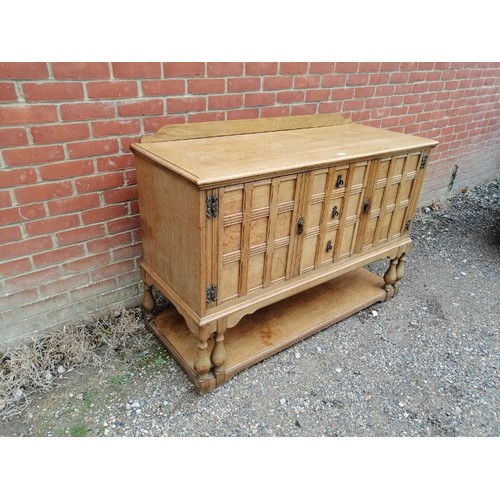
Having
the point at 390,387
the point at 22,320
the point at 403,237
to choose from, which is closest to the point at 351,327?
the point at 390,387

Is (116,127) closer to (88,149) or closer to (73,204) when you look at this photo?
(88,149)

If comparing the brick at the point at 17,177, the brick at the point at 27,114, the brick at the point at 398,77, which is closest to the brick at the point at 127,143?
the brick at the point at 27,114

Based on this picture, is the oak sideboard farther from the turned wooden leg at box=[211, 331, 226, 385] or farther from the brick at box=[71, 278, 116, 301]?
the brick at box=[71, 278, 116, 301]

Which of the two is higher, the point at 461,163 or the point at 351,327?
the point at 461,163

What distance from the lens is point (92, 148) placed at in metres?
2.17

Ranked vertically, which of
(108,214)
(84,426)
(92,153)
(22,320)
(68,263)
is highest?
(92,153)

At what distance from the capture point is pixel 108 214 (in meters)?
2.38

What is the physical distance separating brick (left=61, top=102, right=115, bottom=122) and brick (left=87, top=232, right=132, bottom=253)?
696 mm

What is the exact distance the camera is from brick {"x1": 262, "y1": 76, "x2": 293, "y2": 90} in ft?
8.70

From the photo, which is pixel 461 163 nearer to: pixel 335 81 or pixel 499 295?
pixel 499 295

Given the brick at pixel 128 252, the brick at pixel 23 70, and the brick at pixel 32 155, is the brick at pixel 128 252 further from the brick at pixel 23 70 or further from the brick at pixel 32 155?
the brick at pixel 23 70

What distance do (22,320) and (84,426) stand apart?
2.40ft

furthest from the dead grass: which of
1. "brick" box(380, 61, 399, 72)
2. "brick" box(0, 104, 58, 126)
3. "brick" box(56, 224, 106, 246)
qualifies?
"brick" box(380, 61, 399, 72)

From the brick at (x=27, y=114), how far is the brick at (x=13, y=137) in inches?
1.3
